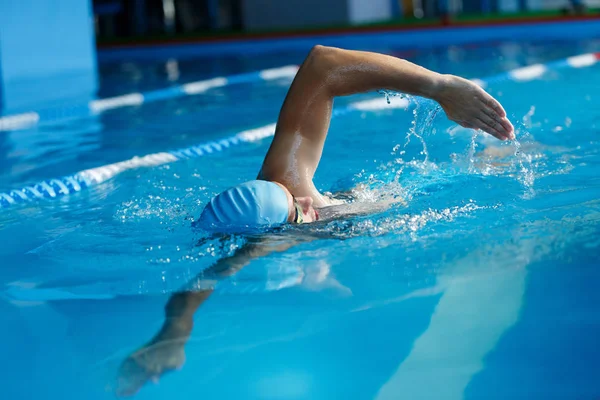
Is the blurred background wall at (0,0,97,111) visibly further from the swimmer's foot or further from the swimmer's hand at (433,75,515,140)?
the swimmer's foot

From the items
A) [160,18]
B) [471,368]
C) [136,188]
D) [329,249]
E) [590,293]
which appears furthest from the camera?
[160,18]

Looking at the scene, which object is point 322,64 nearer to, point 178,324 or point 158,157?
point 178,324

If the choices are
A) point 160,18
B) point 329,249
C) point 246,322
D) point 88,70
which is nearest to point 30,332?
point 246,322

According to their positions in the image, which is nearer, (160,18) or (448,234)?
(448,234)

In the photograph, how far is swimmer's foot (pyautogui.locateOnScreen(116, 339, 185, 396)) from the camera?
1.96 metres

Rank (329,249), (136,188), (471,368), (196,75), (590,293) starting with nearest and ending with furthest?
(471,368)
(590,293)
(329,249)
(136,188)
(196,75)

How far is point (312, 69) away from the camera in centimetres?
278

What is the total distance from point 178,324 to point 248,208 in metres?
0.48

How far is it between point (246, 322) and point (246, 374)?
27cm

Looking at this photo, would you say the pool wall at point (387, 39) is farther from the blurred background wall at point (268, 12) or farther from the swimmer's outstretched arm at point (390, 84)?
the swimmer's outstretched arm at point (390, 84)

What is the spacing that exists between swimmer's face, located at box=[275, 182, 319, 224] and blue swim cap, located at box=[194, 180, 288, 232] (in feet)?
0.16

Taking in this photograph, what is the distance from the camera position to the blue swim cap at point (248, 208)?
249cm

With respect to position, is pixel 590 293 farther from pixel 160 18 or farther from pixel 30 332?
pixel 160 18

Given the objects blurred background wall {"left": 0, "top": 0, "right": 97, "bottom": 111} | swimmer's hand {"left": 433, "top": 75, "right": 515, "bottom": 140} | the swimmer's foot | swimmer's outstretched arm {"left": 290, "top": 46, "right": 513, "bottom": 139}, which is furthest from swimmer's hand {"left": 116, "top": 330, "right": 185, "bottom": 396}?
blurred background wall {"left": 0, "top": 0, "right": 97, "bottom": 111}
